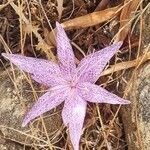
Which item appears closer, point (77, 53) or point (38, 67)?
point (38, 67)

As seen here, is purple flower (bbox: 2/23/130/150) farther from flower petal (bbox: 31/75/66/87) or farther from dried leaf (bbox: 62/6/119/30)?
dried leaf (bbox: 62/6/119/30)

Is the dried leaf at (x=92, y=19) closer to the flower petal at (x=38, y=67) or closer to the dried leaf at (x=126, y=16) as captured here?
the dried leaf at (x=126, y=16)

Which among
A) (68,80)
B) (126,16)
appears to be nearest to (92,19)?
(126,16)

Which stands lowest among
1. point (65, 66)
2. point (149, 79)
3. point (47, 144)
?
point (47, 144)


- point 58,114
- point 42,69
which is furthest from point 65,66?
point 58,114

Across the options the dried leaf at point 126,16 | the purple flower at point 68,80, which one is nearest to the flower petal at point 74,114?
the purple flower at point 68,80

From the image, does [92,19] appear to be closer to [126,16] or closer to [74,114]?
[126,16]

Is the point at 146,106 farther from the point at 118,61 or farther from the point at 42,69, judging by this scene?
the point at 42,69
